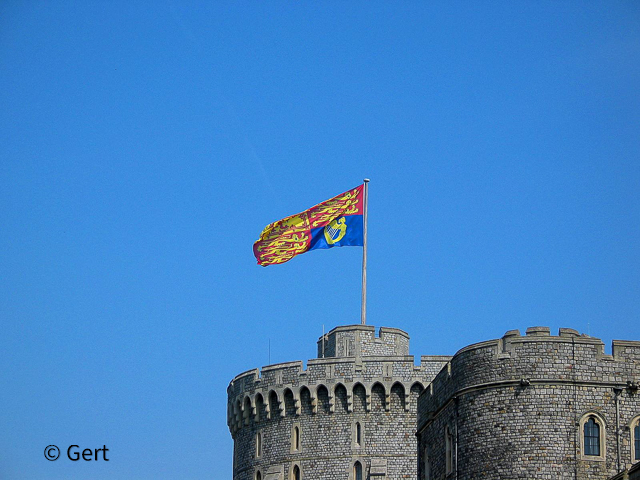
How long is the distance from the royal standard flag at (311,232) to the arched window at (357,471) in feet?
36.9

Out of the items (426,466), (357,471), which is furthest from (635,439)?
(357,471)

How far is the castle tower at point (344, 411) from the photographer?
6706 centimetres

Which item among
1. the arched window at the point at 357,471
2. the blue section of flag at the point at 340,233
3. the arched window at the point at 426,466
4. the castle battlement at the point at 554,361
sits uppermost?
the blue section of flag at the point at 340,233

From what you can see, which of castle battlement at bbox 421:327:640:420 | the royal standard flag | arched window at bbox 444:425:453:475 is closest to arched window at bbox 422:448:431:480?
arched window at bbox 444:425:453:475

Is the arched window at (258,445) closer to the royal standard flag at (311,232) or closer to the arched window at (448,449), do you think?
the royal standard flag at (311,232)

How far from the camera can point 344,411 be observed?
67938mm

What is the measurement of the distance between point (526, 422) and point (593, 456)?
7.26 ft

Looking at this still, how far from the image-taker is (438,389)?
165 feet

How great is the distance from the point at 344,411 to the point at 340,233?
9.93 metres

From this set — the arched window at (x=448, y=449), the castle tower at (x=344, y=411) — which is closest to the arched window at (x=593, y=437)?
the arched window at (x=448, y=449)

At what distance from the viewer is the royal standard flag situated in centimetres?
7294

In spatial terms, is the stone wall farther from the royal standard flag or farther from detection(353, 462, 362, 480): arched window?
the royal standard flag

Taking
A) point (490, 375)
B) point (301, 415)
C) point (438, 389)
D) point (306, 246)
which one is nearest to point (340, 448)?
point (301, 415)

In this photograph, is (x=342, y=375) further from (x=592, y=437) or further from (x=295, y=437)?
(x=592, y=437)
